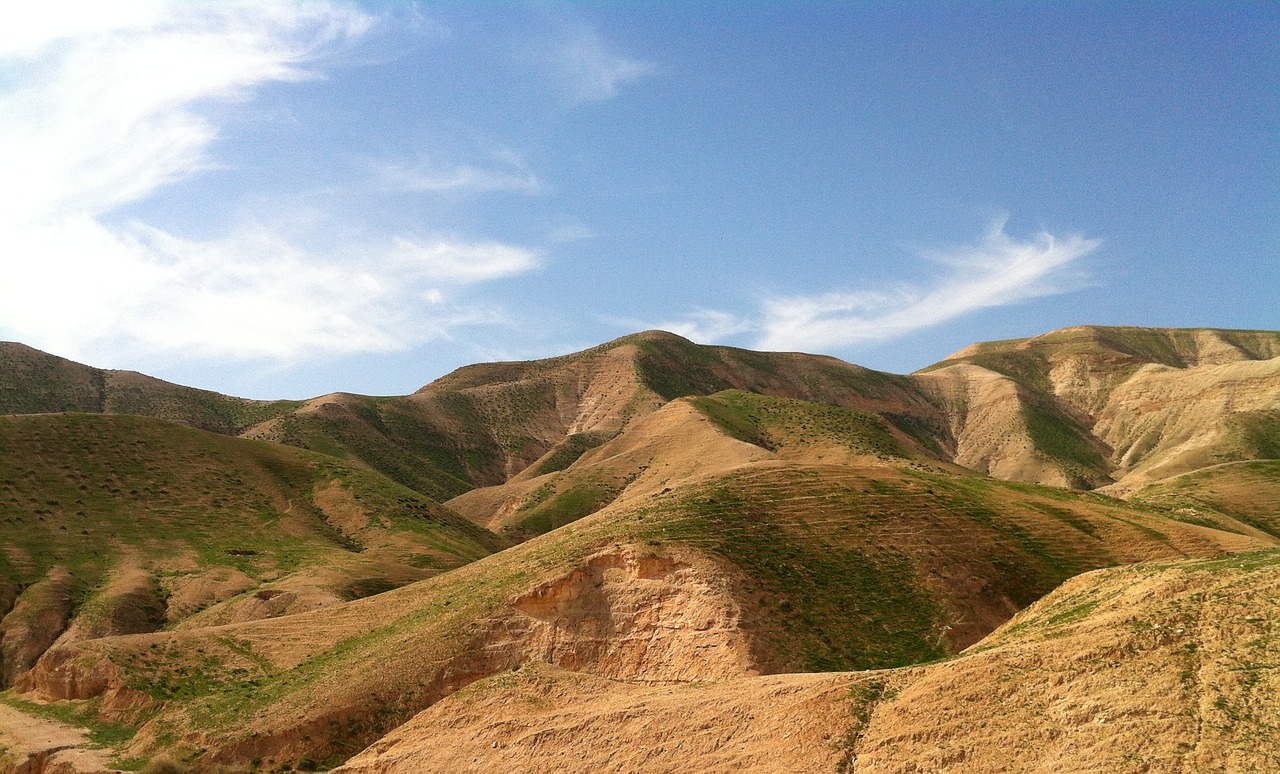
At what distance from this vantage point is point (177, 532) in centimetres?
6412

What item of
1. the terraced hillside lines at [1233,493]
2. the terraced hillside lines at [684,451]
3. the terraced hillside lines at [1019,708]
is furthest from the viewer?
the terraced hillside lines at [684,451]

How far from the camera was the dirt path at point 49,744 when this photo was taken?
3173 centimetres

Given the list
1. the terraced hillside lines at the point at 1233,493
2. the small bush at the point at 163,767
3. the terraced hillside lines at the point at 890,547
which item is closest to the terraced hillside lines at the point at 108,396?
the small bush at the point at 163,767

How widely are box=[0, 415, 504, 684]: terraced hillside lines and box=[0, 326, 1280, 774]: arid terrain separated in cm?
23

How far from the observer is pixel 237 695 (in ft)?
114

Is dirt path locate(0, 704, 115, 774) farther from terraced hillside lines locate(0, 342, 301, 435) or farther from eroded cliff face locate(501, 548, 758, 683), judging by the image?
terraced hillside lines locate(0, 342, 301, 435)

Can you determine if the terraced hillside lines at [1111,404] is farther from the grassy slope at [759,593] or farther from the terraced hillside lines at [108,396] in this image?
the terraced hillside lines at [108,396]

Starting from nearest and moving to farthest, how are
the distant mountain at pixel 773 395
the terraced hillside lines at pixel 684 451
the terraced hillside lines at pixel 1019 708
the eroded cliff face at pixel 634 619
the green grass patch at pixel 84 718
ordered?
the terraced hillside lines at pixel 1019 708 → the eroded cliff face at pixel 634 619 → the green grass patch at pixel 84 718 → the terraced hillside lines at pixel 684 451 → the distant mountain at pixel 773 395

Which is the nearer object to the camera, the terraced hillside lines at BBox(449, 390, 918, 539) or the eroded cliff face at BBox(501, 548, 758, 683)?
the eroded cliff face at BBox(501, 548, 758, 683)

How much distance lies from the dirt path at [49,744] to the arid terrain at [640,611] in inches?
6.9

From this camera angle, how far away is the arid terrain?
703 inches

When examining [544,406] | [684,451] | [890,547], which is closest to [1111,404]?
[544,406]

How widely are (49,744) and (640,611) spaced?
19.4 meters

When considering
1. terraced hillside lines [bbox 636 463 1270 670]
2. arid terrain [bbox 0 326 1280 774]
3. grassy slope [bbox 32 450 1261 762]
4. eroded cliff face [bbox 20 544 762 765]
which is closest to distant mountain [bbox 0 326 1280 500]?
arid terrain [bbox 0 326 1280 774]
